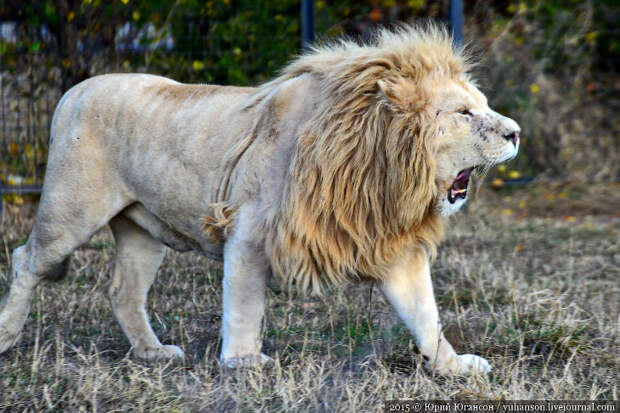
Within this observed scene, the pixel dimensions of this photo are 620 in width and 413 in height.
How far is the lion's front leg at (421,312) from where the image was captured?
11.1 ft

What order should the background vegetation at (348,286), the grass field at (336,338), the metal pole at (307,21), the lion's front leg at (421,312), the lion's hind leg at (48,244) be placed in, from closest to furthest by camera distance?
the grass field at (336,338) → the background vegetation at (348,286) → the lion's front leg at (421,312) → the lion's hind leg at (48,244) → the metal pole at (307,21)

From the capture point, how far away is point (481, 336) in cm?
374

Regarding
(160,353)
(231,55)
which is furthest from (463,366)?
(231,55)

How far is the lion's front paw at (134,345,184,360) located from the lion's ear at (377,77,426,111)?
1.46 m

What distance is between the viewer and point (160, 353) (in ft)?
12.5

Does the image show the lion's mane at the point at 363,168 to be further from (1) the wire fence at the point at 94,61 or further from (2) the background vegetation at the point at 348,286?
(1) the wire fence at the point at 94,61

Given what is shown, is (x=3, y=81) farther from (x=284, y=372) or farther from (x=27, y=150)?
(x=284, y=372)

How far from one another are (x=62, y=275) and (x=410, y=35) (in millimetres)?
1868

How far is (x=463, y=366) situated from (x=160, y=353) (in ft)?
4.28

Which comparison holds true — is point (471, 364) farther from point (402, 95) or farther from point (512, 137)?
point (402, 95)

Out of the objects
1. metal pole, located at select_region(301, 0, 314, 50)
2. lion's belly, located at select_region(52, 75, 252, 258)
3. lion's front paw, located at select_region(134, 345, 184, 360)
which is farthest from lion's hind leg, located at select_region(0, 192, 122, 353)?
metal pole, located at select_region(301, 0, 314, 50)

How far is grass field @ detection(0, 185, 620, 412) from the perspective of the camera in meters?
3.02

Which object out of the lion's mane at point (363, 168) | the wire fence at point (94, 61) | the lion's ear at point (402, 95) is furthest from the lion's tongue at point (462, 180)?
the wire fence at point (94, 61)

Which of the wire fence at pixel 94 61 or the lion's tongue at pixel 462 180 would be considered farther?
the wire fence at pixel 94 61
